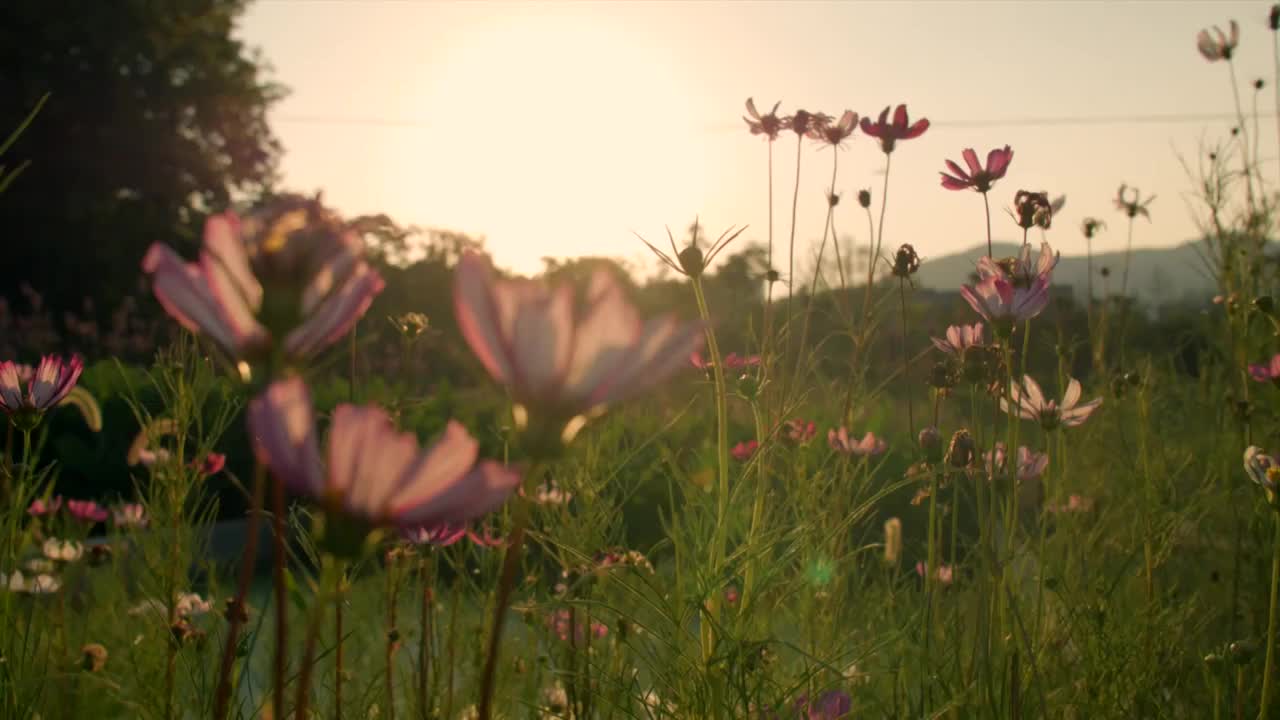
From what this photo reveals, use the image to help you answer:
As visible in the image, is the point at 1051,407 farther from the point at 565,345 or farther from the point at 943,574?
the point at 565,345

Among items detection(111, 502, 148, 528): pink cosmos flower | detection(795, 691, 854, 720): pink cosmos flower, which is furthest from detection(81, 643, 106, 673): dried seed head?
detection(795, 691, 854, 720): pink cosmos flower

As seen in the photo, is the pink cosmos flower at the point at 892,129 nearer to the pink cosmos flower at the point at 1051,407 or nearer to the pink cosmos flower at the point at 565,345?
the pink cosmos flower at the point at 1051,407

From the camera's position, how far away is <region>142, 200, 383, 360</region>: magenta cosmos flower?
0.41 meters

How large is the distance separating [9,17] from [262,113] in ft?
11.6

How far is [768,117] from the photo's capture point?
1.84 m

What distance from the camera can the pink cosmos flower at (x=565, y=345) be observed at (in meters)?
0.42

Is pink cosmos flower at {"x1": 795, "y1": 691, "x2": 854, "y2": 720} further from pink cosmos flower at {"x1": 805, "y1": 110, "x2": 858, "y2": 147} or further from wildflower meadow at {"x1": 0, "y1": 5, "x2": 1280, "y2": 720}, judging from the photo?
pink cosmos flower at {"x1": 805, "y1": 110, "x2": 858, "y2": 147}

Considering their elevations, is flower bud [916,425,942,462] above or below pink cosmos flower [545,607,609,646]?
above

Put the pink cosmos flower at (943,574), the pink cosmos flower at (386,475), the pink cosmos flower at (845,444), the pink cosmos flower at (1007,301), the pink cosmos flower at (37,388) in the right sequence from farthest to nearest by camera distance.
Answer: the pink cosmos flower at (845,444)
the pink cosmos flower at (943,574)
the pink cosmos flower at (1007,301)
the pink cosmos flower at (37,388)
the pink cosmos flower at (386,475)

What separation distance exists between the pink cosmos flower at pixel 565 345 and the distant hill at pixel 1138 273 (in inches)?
38.5

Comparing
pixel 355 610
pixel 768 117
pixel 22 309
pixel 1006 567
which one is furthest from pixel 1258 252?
pixel 22 309

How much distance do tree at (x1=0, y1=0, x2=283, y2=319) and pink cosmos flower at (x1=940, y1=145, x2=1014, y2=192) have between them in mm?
13059

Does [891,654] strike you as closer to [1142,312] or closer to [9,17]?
[1142,312]

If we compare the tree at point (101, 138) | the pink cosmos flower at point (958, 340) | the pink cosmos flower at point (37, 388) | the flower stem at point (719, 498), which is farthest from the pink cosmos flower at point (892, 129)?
the tree at point (101, 138)
